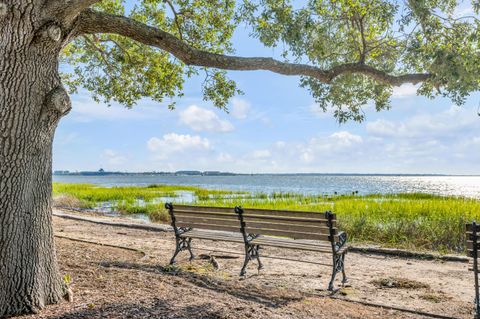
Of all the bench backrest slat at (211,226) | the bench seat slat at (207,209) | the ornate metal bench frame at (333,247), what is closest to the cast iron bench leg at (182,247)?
the bench backrest slat at (211,226)

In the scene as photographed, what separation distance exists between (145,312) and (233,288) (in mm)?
1667

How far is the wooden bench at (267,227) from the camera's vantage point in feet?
18.6

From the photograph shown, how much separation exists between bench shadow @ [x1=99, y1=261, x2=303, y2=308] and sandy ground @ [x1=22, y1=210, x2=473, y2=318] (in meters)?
0.01

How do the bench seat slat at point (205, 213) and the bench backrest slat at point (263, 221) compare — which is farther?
the bench seat slat at point (205, 213)

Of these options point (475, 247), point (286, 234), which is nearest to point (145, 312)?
point (286, 234)

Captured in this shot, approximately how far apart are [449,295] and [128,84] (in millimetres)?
7555

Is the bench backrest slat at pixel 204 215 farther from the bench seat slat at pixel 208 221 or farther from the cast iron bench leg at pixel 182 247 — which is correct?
the cast iron bench leg at pixel 182 247

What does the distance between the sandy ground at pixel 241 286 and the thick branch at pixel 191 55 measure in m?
2.98

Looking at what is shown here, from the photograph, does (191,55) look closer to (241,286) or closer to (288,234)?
(288,234)

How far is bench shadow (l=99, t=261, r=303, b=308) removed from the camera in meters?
4.77

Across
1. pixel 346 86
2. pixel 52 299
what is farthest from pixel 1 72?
pixel 346 86

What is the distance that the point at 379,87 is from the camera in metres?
9.12

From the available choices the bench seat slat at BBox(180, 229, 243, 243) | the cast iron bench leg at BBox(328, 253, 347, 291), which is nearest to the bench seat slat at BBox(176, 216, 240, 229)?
the bench seat slat at BBox(180, 229, 243, 243)

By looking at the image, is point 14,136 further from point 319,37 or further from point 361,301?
point 319,37
